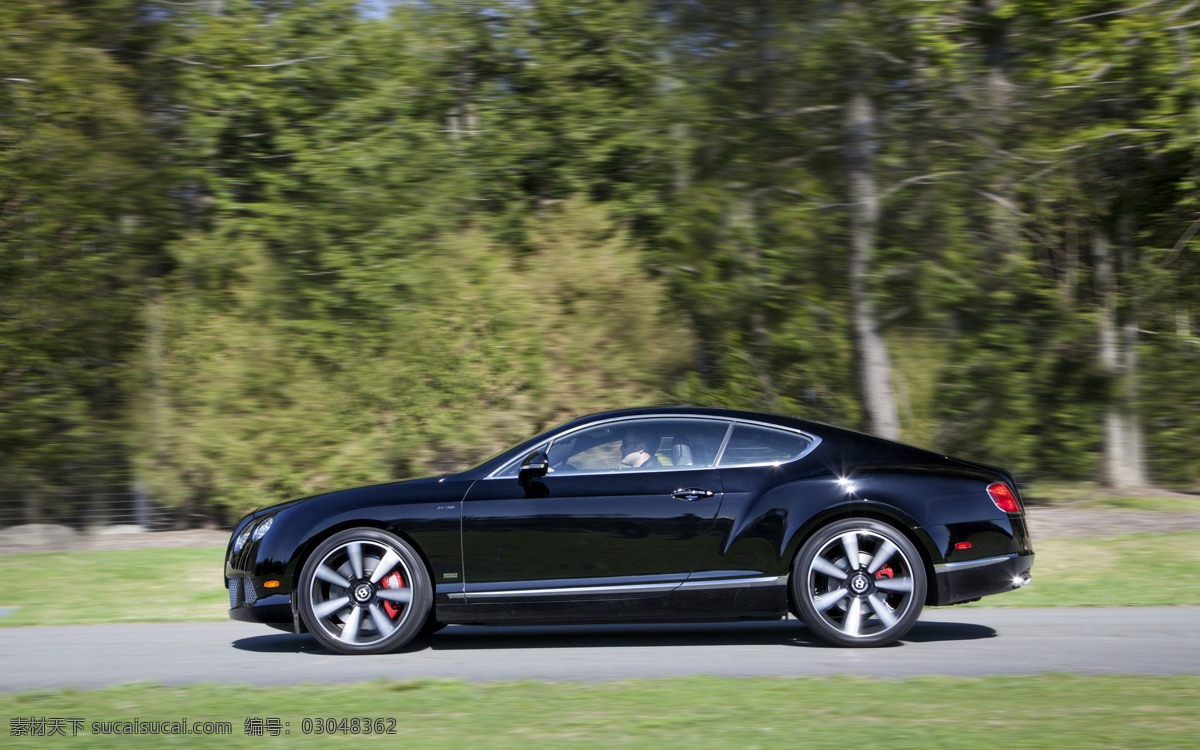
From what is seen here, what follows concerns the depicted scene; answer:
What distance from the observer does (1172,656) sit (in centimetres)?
641

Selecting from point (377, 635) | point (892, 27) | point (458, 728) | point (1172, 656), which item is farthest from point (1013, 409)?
point (458, 728)

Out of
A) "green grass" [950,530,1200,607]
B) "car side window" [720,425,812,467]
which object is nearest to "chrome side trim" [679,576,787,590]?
"car side window" [720,425,812,467]

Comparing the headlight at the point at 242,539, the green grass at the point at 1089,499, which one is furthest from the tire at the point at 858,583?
the green grass at the point at 1089,499

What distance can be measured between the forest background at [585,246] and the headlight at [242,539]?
19.4ft

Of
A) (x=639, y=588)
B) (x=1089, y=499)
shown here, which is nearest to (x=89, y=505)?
(x=639, y=588)

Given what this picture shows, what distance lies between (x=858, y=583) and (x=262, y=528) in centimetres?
350

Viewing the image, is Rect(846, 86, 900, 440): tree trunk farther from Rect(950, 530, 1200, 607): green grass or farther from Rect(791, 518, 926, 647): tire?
Rect(791, 518, 926, 647): tire

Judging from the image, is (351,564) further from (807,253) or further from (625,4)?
(625,4)

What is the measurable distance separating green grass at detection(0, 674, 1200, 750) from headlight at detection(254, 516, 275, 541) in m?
1.13

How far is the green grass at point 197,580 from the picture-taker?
8930 mm

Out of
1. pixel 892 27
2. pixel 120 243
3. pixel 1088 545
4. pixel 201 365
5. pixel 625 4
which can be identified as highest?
pixel 625 4

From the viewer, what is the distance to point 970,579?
260 inches

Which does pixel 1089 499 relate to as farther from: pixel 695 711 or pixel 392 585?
pixel 695 711

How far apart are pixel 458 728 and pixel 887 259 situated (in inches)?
329
